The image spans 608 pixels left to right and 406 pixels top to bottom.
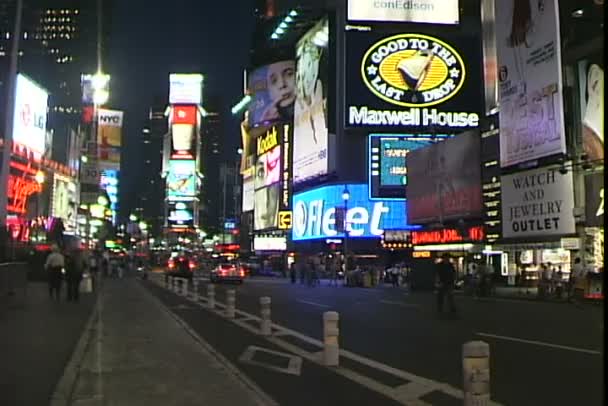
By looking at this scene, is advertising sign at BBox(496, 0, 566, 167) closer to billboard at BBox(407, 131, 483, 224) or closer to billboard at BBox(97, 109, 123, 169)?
billboard at BBox(407, 131, 483, 224)

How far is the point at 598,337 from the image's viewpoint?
16281mm

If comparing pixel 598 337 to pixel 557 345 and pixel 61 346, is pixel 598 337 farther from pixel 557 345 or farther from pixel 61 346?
pixel 61 346

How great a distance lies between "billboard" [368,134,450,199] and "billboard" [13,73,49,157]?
35.9 metres

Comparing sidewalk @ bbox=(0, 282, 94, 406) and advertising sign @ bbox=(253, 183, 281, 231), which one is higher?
advertising sign @ bbox=(253, 183, 281, 231)

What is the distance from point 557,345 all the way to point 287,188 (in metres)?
94.3

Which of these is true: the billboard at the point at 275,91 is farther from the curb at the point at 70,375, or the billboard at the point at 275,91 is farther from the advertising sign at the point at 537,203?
the curb at the point at 70,375

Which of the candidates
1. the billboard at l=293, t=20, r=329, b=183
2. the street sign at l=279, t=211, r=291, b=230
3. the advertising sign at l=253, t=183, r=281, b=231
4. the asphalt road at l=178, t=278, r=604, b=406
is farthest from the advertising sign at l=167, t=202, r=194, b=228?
the asphalt road at l=178, t=278, r=604, b=406

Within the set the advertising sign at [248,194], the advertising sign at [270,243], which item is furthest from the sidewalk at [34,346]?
the advertising sign at [248,194]

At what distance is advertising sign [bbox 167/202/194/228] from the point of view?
197 metres

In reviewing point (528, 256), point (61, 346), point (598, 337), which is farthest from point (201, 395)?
point (528, 256)

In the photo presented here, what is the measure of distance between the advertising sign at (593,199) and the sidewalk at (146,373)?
74.3 ft

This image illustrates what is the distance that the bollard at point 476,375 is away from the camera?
612 centimetres

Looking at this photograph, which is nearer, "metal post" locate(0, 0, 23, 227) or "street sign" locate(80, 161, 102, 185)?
"metal post" locate(0, 0, 23, 227)

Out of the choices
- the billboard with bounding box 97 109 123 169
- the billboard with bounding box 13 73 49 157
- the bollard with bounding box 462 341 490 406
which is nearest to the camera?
the bollard with bounding box 462 341 490 406
